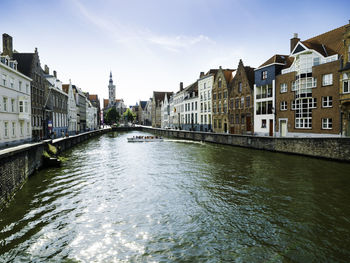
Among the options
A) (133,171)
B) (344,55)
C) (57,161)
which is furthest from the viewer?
(344,55)

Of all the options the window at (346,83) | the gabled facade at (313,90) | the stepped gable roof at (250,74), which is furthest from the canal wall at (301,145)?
the stepped gable roof at (250,74)

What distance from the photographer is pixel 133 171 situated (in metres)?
17.9

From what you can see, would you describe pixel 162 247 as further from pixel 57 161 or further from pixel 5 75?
pixel 5 75

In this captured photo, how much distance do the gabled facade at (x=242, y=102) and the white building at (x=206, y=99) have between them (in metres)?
8.13

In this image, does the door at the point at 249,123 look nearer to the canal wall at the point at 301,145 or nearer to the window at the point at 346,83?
the canal wall at the point at 301,145

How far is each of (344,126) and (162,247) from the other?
25042 mm

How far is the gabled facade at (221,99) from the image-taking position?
156 feet

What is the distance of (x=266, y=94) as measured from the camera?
119 feet

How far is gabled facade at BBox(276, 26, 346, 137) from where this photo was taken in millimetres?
25562

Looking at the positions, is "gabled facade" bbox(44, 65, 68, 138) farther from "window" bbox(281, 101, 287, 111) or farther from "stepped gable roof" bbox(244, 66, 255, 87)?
"window" bbox(281, 101, 287, 111)

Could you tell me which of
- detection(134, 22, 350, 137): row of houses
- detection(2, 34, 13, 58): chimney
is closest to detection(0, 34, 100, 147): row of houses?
detection(2, 34, 13, 58): chimney

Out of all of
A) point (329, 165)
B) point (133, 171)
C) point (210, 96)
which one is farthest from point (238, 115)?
point (133, 171)

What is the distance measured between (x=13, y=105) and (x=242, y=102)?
35225mm

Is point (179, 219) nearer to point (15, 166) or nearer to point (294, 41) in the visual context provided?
point (15, 166)
